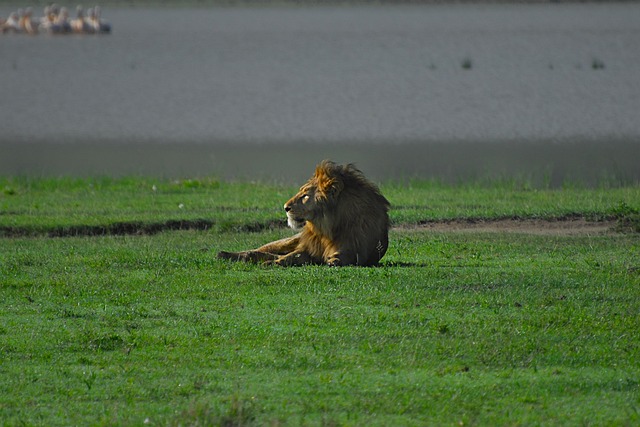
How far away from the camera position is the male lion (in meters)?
11.4

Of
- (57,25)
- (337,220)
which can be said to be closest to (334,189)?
(337,220)

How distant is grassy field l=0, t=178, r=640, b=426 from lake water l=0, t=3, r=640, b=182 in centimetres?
1050

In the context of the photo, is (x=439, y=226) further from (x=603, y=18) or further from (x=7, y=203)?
(x=603, y=18)

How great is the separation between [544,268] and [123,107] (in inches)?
1156

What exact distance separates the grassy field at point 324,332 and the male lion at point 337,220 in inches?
12.4

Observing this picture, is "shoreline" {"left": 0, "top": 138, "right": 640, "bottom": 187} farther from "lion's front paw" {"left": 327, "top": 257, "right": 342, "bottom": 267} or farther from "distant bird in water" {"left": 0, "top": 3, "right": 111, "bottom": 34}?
"distant bird in water" {"left": 0, "top": 3, "right": 111, "bottom": 34}

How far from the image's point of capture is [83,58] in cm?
5612

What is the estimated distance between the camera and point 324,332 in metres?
8.61

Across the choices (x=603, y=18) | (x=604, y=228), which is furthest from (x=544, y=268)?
(x=603, y=18)

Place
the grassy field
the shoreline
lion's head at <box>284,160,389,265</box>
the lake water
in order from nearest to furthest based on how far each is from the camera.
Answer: the grassy field, lion's head at <box>284,160,389,265</box>, the shoreline, the lake water

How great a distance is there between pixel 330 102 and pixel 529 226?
80.6ft

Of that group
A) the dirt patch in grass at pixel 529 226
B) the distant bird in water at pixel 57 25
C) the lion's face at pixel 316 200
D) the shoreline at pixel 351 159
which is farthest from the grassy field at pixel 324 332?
the distant bird in water at pixel 57 25

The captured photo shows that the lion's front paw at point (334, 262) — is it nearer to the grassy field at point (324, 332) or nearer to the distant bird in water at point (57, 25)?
the grassy field at point (324, 332)

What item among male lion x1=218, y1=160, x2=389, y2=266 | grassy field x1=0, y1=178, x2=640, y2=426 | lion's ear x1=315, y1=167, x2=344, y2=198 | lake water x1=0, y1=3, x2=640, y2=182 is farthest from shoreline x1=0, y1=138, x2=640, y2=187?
lion's ear x1=315, y1=167, x2=344, y2=198
